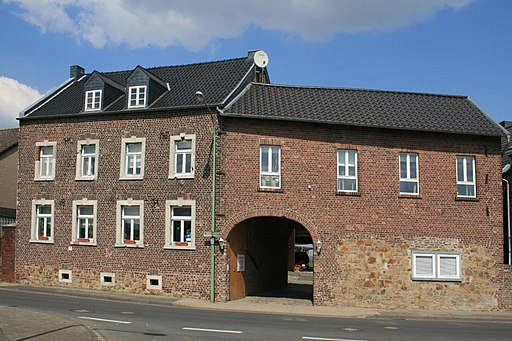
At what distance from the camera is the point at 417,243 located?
23.6 metres

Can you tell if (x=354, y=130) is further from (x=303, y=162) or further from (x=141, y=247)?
(x=141, y=247)

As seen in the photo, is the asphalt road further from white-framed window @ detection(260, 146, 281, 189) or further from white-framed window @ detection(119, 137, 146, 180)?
white-framed window @ detection(119, 137, 146, 180)

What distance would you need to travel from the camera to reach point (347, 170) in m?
24.0

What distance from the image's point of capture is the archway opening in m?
24.5

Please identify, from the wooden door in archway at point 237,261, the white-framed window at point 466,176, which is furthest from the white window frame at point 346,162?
the wooden door in archway at point 237,261

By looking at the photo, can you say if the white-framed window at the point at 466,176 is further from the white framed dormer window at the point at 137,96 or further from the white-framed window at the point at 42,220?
the white-framed window at the point at 42,220

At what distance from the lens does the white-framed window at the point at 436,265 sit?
2334 cm

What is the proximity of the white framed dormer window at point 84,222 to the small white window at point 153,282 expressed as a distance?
356 centimetres

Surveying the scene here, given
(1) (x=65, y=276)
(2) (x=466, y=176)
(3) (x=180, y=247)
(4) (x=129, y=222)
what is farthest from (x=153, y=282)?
(2) (x=466, y=176)

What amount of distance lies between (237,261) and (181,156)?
515 centimetres

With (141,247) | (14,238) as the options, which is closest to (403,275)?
(141,247)

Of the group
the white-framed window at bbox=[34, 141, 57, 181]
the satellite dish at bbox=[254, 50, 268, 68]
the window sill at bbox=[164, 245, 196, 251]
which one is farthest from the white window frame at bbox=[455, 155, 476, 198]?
the white-framed window at bbox=[34, 141, 57, 181]

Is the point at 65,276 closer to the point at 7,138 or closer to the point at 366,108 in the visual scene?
the point at 366,108

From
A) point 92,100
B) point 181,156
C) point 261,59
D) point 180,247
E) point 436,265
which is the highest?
point 261,59
